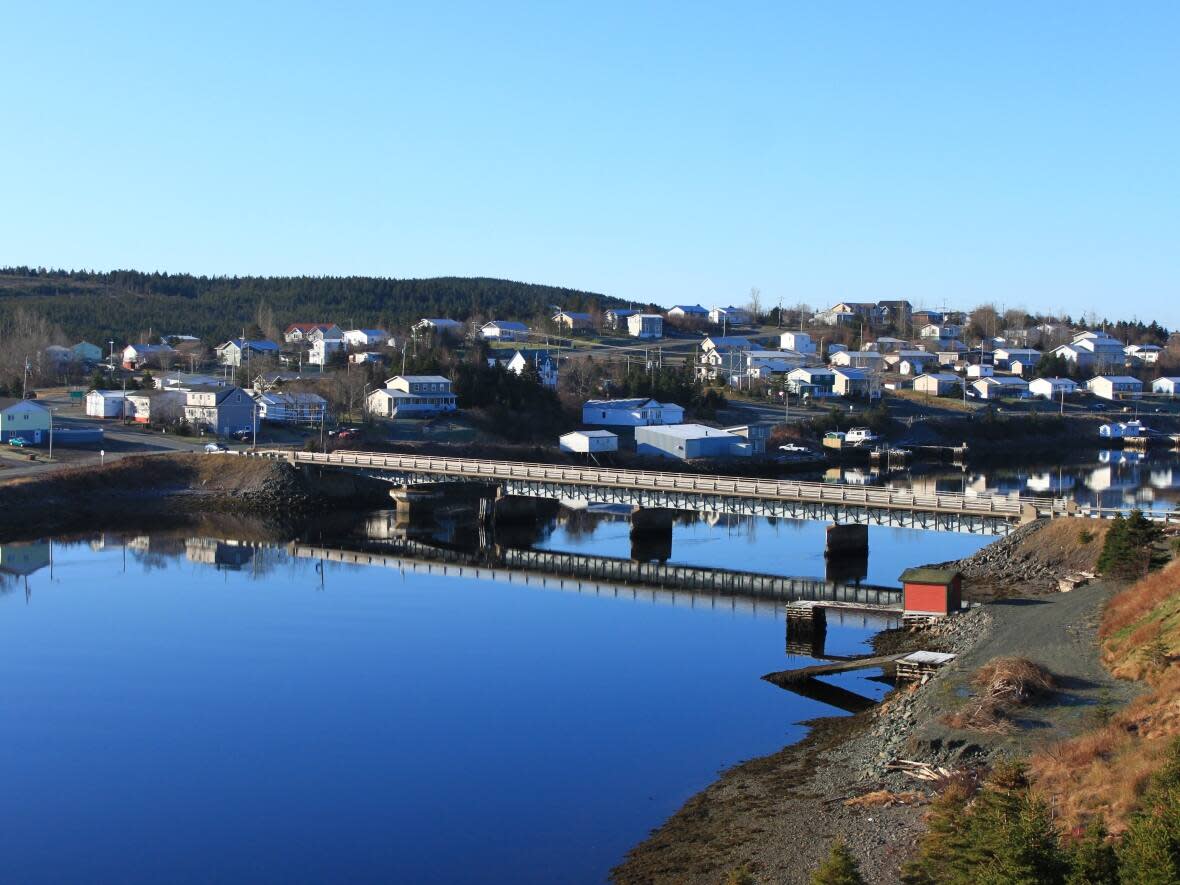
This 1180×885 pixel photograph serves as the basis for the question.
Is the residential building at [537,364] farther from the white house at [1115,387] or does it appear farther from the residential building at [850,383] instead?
the white house at [1115,387]

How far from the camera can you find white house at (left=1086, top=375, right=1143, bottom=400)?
13488 cm

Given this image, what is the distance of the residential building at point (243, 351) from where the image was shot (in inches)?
4705

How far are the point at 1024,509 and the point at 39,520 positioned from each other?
41.4 m

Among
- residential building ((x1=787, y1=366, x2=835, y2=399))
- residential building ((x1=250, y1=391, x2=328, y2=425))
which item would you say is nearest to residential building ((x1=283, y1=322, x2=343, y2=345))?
residential building ((x1=787, y1=366, x2=835, y2=399))

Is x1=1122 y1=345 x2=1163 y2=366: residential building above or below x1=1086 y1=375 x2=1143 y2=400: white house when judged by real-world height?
above

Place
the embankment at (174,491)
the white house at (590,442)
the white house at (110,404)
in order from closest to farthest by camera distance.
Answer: the embankment at (174,491) → the white house at (590,442) → the white house at (110,404)

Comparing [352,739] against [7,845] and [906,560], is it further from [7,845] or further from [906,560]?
[906,560]

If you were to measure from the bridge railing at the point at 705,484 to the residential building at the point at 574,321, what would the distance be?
95.0m

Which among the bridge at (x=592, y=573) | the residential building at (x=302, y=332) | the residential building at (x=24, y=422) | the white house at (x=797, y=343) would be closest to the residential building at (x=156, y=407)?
the residential building at (x=24, y=422)

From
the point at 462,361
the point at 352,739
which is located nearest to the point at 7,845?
the point at 352,739

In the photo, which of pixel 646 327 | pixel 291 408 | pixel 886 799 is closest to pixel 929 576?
pixel 886 799

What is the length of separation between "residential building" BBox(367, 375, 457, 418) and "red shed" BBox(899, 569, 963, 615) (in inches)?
2287

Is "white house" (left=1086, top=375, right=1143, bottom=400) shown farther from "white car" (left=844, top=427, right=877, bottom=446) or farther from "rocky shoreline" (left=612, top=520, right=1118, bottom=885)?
"rocky shoreline" (left=612, top=520, right=1118, bottom=885)

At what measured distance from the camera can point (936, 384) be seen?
129375 millimetres
